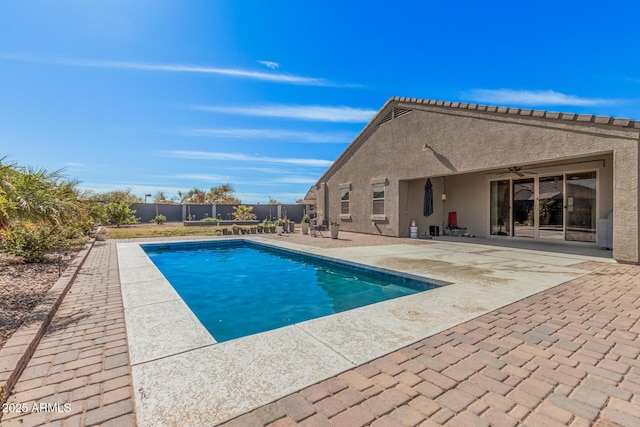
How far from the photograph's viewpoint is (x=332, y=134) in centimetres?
2564

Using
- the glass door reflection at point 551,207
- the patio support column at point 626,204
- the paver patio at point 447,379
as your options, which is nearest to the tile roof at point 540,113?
the patio support column at point 626,204

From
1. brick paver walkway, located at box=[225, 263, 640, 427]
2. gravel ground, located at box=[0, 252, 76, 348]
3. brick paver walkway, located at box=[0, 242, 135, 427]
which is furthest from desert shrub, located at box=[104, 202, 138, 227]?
brick paver walkway, located at box=[225, 263, 640, 427]

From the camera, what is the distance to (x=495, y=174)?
41.8ft

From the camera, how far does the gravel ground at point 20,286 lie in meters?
3.44

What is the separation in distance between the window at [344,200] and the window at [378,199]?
233 cm

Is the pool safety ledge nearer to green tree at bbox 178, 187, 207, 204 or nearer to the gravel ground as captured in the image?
the gravel ground

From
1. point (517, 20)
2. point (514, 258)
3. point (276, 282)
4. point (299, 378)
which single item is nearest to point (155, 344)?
point (299, 378)

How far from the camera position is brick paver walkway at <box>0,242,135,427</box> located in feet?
6.13

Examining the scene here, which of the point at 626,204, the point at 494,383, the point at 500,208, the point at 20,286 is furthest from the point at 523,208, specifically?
the point at 20,286

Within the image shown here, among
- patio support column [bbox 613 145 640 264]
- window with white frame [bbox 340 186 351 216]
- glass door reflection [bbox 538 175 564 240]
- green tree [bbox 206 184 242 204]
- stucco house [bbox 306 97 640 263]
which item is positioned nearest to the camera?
patio support column [bbox 613 145 640 264]

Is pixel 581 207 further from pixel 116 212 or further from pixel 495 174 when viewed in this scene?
pixel 116 212

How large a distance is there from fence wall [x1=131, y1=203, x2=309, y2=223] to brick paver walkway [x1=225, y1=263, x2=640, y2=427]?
25.4 meters

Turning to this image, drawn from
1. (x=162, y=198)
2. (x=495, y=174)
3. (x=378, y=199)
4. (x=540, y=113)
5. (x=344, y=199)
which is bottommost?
(x=378, y=199)

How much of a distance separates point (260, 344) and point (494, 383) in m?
2.12
